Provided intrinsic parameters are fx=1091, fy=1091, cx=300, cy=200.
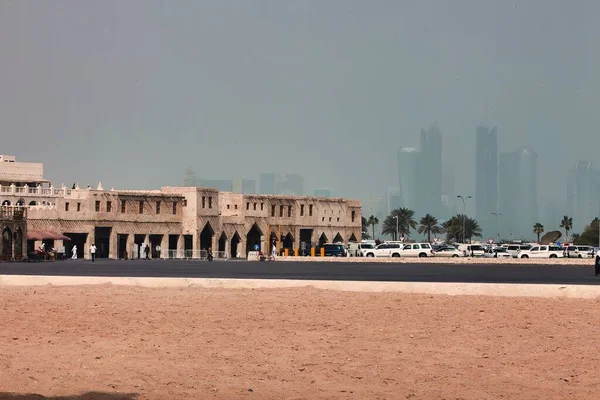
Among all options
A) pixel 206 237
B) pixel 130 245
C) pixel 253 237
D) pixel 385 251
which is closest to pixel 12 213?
pixel 130 245

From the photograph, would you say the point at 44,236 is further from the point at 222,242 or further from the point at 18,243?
the point at 222,242

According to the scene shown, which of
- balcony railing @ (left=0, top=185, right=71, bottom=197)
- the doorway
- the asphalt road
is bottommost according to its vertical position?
the asphalt road

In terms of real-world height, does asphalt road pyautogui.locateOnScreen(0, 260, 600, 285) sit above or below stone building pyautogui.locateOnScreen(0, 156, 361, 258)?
below

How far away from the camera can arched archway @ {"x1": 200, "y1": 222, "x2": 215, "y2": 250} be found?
10819cm

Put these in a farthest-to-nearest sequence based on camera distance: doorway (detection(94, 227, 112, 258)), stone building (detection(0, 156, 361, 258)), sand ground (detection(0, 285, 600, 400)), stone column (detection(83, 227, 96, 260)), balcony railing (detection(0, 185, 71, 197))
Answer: balcony railing (detection(0, 185, 71, 197)), doorway (detection(94, 227, 112, 258)), stone building (detection(0, 156, 361, 258)), stone column (detection(83, 227, 96, 260)), sand ground (detection(0, 285, 600, 400))

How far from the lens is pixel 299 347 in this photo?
63.0ft

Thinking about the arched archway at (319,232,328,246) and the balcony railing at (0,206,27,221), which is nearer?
the balcony railing at (0,206,27,221)

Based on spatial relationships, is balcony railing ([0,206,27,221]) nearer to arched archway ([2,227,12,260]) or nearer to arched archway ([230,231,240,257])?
arched archway ([2,227,12,260])

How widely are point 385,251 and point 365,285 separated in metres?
59.1

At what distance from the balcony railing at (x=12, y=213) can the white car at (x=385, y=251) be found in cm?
2811

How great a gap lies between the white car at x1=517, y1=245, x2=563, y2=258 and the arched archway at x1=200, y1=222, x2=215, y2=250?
108 feet

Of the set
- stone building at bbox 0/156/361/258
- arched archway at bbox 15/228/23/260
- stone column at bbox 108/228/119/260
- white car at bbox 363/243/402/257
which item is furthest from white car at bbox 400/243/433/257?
arched archway at bbox 15/228/23/260

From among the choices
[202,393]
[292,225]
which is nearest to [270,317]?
[202,393]

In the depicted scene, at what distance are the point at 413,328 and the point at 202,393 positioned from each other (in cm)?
785
